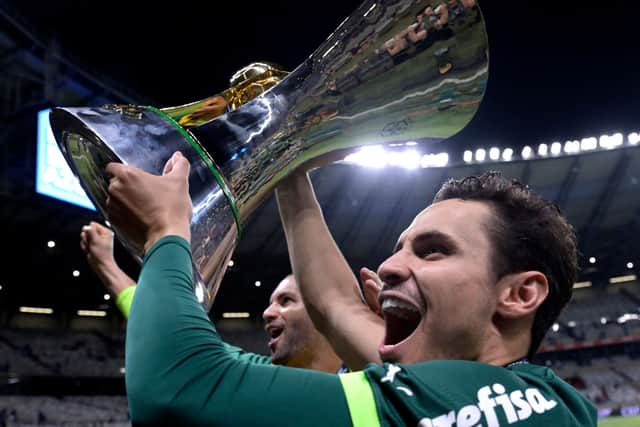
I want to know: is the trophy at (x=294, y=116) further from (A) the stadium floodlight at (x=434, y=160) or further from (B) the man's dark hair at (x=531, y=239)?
(A) the stadium floodlight at (x=434, y=160)

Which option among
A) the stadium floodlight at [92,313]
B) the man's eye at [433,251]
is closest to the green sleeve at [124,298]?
the man's eye at [433,251]

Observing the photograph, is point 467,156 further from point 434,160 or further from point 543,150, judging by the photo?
point 543,150

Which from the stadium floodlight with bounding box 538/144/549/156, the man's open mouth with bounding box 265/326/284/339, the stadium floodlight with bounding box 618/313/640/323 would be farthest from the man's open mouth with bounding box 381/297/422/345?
the stadium floodlight with bounding box 618/313/640/323

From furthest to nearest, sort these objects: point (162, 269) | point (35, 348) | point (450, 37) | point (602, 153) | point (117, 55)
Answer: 1. point (35, 348)
2. point (602, 153)
3. point (117, 55)
4. point (450, 37)
5. point (162, 269)

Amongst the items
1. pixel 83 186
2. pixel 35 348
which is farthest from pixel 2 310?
pixel 83 186

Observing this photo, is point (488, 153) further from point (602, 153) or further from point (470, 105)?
point (470, 105)

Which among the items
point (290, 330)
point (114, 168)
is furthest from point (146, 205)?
point (290, 330)

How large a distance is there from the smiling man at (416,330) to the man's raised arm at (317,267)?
343 millimetres

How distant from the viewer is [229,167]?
92 centimetres

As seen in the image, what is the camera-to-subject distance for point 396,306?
94 cm

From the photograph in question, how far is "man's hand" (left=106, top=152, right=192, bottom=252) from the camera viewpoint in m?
0.73

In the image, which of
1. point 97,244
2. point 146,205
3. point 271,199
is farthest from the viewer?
point 271,199

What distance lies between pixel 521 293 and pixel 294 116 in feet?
1.58

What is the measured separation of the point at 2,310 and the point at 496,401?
2510cm
